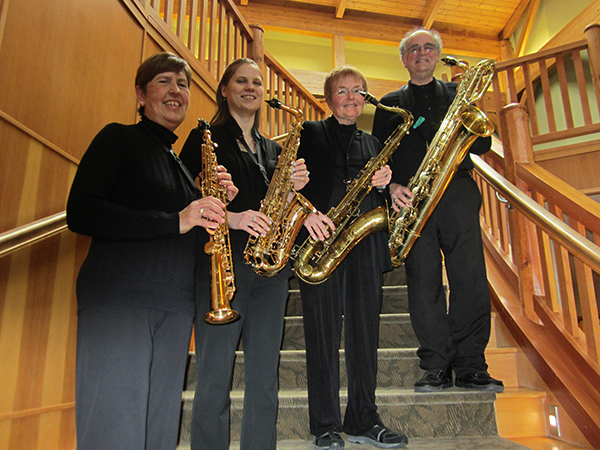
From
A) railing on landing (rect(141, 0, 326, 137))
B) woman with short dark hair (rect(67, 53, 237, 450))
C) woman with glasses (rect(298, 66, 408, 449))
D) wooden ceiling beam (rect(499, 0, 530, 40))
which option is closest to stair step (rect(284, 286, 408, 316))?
woman with glasses (rect(298, 66, 408, 449))

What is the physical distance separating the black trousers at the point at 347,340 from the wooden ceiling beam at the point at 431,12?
779 cm

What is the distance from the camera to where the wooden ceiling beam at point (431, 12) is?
8.20m

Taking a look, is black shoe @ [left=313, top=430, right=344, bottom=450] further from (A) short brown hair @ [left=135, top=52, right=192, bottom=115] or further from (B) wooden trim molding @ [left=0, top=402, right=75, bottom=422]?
(A) short brown hair @ [left=135, top=52, right=192, bottom=115]

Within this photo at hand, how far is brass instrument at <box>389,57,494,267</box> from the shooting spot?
2305 mm

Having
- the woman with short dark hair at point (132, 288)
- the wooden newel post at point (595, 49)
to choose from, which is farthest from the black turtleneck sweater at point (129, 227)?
the wooden newel post at point (595, 49)

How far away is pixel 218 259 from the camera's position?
1.52 metres

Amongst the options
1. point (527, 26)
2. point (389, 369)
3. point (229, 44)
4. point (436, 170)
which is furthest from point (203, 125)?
point (527, 26)

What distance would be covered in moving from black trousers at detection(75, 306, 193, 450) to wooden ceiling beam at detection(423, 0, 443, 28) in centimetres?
872

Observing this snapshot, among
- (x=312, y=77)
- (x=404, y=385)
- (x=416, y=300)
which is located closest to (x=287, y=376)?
(x=404, y=385)

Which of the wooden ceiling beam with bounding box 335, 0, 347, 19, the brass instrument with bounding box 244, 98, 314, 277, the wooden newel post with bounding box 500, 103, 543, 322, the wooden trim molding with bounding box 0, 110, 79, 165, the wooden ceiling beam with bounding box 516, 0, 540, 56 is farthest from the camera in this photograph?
the wooden ceiling beam with bounding box 335, 0, 347, 19

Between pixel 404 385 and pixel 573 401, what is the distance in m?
0.80

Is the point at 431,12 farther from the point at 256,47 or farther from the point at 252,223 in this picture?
the point at 252,223

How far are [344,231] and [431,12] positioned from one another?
7.81 metres

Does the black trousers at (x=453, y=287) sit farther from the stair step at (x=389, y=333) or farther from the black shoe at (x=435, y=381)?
the stair step at (x=389, y=333)
